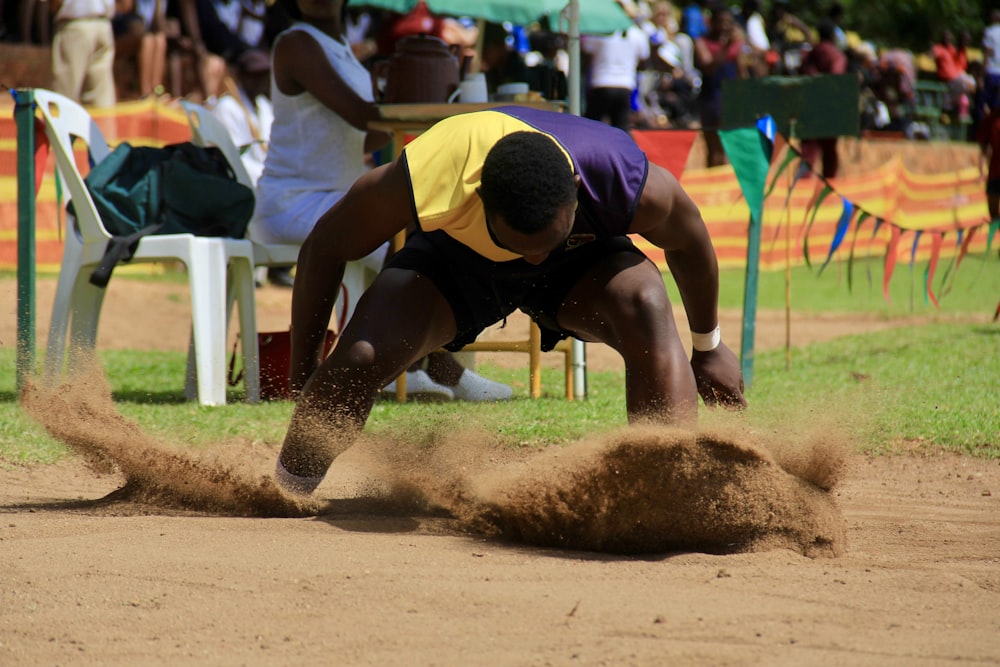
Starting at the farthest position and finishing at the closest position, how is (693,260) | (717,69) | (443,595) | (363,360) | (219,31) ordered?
(717,69) → (219,31) → (693,260) → (363,360) → (443,595)

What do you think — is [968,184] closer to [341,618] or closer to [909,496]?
[909,496]

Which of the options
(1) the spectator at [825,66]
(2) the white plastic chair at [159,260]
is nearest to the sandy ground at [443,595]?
(2) the white plastic chair at [159,260]

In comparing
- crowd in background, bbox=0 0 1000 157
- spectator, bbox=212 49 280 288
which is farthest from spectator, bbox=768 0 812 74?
spectator, bbox=212 49 280 288

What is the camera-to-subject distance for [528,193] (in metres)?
2.89

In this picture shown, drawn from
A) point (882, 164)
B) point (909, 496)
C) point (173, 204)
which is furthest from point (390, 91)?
point (882, 164)

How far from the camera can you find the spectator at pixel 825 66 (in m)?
13.6

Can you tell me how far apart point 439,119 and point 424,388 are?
132 cm

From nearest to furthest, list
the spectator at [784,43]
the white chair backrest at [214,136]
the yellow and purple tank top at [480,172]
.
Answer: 1. the yellow and purple tank top at [480,172]
2. the white chair backrest at [214,136]
3. the spectator at [784,43]

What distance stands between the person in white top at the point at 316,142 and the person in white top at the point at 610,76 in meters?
6.11

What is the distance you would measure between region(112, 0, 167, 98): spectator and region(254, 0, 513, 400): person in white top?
6.56 metres

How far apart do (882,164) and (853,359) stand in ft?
34.3

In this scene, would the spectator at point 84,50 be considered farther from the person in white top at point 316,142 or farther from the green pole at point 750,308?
the green pole at point 750,308

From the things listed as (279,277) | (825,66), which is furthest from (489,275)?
(825,66)

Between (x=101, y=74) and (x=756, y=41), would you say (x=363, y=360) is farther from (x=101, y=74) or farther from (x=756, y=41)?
(x=756, y=41)
